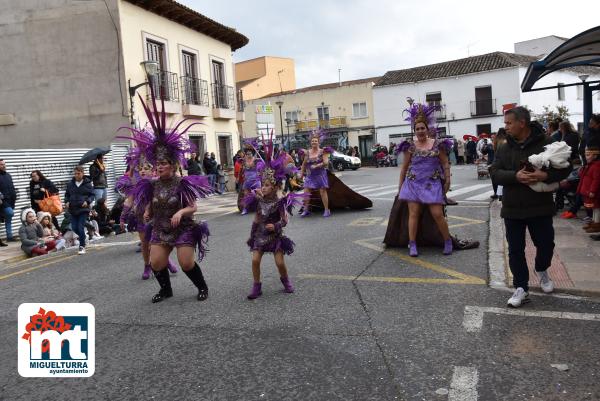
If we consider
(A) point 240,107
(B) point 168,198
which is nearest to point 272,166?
(B) point 168,198

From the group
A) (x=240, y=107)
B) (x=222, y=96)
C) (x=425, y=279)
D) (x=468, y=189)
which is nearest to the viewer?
(x=425, y=279)

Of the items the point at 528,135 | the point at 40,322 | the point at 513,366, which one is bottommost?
the point at 513,366

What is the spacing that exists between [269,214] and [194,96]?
17.3 meters

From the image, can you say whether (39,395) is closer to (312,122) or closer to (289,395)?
(289,395)

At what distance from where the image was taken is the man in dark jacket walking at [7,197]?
1146cm

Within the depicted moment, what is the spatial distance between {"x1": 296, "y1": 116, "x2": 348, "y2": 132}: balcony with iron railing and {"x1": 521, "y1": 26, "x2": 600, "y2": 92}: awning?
118ft

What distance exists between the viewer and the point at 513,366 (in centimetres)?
356

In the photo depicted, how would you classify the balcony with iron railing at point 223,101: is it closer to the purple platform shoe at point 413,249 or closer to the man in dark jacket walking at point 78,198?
the man in dark jacket walking at point 78,198

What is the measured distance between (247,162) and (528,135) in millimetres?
7218

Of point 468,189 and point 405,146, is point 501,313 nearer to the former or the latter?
point 405,146

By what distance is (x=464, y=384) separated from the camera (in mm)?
3340

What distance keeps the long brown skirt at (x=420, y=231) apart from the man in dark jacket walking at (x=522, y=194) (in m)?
2.43

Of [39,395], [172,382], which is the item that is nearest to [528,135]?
[172,382]

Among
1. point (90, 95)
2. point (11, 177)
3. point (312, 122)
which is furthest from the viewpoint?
point (312, 122)
